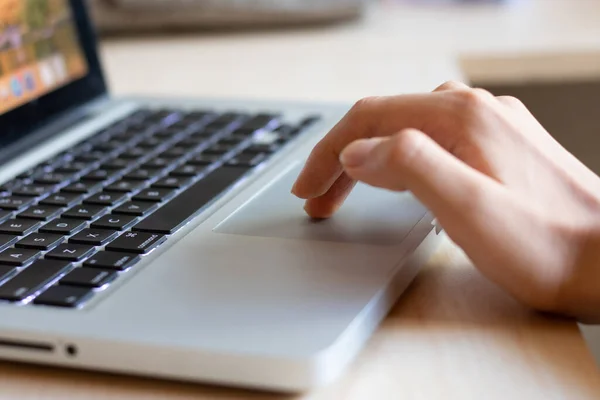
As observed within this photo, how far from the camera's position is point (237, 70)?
3.25ft

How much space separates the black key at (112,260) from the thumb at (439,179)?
0.50 feet

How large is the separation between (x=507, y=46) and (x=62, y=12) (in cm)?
51

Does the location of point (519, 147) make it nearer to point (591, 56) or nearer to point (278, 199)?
point (278, 199)

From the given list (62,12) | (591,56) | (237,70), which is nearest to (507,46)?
(591,56)

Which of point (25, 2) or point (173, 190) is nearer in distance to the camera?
point (173, 190)

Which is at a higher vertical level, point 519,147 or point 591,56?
point 519,147

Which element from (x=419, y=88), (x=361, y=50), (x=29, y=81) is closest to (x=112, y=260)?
(x=29, y=81)

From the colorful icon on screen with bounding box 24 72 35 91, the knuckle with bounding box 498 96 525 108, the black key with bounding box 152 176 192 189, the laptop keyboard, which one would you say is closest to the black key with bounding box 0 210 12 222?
the laptop keyboard

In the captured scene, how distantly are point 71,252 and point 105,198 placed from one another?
10cm

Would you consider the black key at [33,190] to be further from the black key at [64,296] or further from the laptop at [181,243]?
the black key at [64,296]

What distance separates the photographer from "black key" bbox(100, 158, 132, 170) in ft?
2.11

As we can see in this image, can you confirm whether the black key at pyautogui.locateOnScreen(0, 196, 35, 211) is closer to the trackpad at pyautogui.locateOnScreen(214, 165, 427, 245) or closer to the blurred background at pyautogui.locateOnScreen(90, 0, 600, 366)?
the trackpad at pyautogui.locateOnScreen(214, 165, 427, 245)

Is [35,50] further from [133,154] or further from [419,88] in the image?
[419,88]

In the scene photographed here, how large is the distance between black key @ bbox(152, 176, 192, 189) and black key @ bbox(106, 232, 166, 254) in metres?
0.09
